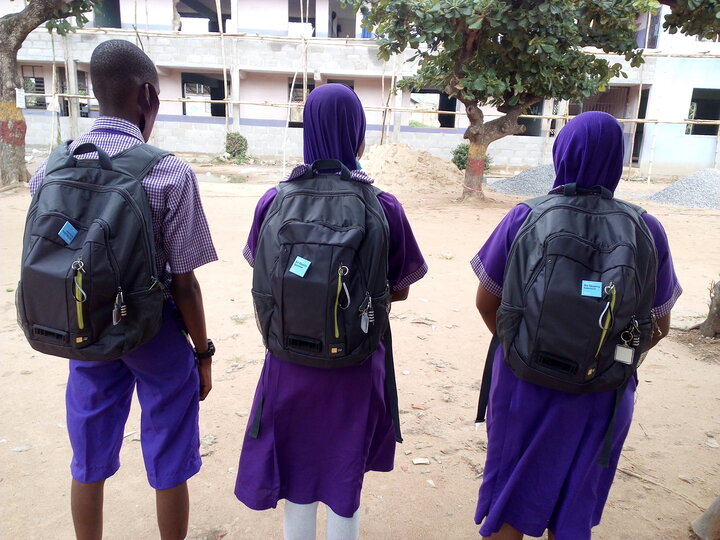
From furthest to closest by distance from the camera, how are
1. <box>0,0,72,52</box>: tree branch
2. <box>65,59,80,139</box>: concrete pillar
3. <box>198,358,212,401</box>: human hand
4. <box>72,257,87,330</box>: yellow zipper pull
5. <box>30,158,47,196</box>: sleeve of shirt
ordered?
<box>65,59,80,139</box>: concrete pillar
<box>0,0,72,52</box>: tree branch
<box>198,358,212,401</box>: human hand
<box>30,158,47,196</box>: sleeve of shirt
<box>72,257,87,330</box>: yellow zipper pull

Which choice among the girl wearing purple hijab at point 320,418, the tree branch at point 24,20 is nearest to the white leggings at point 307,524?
the girl wearing purple hijab at point 320,418

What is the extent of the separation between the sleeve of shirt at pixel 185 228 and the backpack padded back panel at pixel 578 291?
92 centimetres

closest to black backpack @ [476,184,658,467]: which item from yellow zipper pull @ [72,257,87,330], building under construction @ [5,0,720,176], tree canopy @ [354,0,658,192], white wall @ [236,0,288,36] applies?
yellow zipper pull @ [72,257,87,330]

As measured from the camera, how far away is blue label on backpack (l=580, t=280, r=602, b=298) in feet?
4.65

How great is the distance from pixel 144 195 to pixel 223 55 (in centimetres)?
1828

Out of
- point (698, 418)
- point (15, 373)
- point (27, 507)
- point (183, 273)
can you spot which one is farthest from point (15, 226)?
point (698, 418)

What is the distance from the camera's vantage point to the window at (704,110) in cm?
1922

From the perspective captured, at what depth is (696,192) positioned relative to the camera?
1272 cm

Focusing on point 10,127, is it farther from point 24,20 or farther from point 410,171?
point 410,171

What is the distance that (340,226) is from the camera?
4.92 feet

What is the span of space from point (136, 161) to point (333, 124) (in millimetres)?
567

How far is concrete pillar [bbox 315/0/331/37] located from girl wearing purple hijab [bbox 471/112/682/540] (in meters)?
21.1

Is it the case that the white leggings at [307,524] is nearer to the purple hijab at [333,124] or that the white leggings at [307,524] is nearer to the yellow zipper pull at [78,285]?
the yellow zipper pull at [78,285]

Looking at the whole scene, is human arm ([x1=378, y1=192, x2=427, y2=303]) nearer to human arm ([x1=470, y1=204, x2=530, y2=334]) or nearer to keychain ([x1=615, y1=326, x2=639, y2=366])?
human arm ([x1=470, y1=204, x2=530, y2=334])
